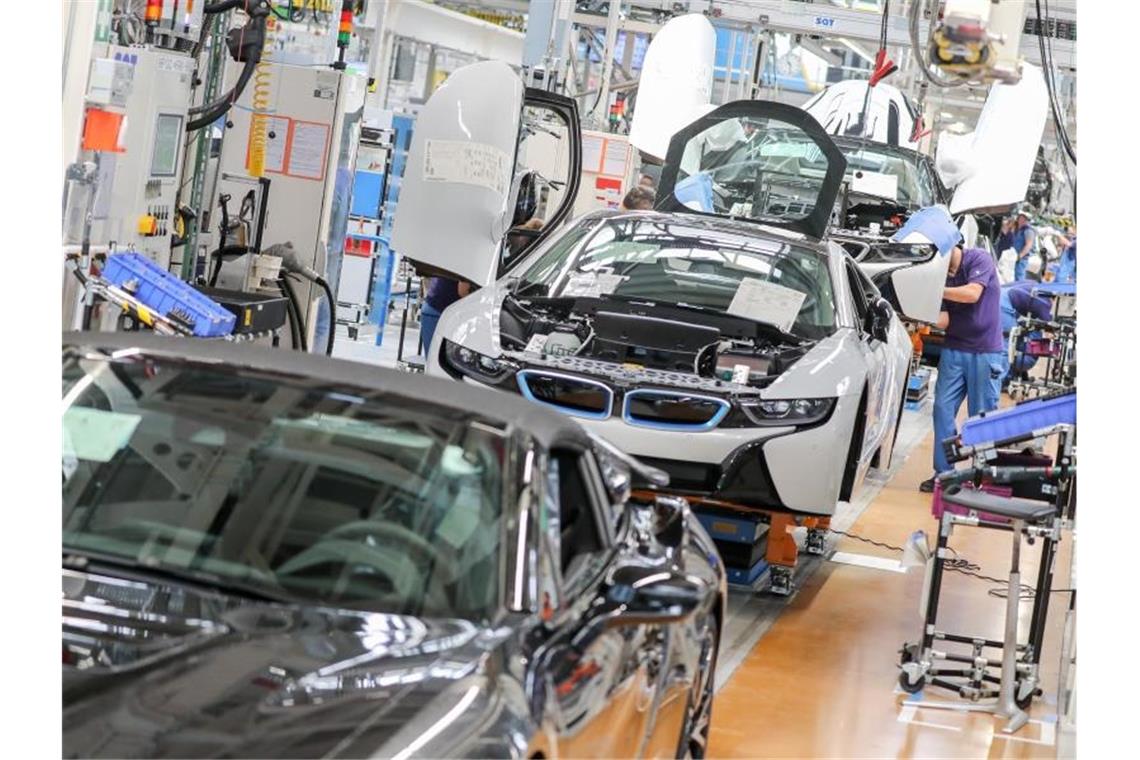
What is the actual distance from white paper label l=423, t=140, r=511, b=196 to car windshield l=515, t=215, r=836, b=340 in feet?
2.05

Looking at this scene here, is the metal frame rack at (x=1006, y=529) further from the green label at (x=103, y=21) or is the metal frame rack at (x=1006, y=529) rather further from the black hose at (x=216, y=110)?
the black hose at (x=216, y=110)

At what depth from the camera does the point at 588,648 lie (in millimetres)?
3514

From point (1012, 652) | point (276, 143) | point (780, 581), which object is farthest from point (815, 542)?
point (276, 143)

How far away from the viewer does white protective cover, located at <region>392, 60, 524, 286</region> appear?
9266 millimetres

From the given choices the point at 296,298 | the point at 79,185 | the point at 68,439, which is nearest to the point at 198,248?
the point at 296,298

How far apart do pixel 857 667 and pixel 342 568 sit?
4.11m

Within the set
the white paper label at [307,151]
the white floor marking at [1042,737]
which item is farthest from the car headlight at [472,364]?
the white paper label at [307,151]

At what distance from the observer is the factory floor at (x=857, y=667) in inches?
239

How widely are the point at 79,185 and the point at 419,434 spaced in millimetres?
3560

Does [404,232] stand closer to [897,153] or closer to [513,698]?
[513,698]

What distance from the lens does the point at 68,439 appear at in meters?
3.70

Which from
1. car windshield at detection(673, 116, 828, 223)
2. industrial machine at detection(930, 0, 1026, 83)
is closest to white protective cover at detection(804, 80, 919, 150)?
car windshield at detection(673, 116, 828, 223)

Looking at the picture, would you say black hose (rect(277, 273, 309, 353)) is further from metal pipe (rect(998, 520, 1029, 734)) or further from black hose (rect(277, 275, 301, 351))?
metal pipe (rect(998, 520, 1029, 734))

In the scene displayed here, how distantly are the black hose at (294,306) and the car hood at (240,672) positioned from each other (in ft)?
24.0
